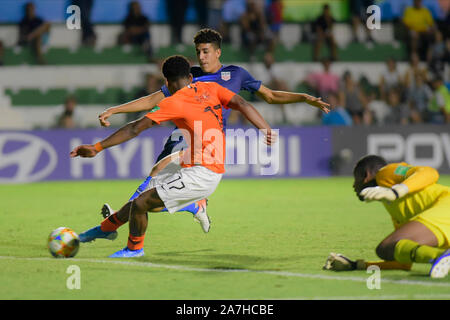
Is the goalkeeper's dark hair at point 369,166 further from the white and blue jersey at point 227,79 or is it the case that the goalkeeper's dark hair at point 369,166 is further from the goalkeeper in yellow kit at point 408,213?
the white and blue jersey at point 227,79

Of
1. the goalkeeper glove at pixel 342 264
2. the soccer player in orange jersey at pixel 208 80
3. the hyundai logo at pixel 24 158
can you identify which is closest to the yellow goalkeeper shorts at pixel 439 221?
the goalkeeper glove at pixel 342 264

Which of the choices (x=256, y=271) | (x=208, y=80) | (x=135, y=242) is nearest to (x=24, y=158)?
(x=208, y=80)

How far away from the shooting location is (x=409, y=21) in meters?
20.5

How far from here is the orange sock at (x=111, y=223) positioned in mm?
7410

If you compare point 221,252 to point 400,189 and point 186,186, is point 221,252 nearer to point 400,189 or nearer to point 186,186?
point 186,186

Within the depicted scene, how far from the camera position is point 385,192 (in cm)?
571

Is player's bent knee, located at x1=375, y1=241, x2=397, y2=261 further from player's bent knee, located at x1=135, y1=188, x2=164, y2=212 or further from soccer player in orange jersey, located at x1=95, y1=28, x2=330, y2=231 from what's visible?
soccer player in orange jersey, located at x1=95, y1=28, x2=330, y2=231

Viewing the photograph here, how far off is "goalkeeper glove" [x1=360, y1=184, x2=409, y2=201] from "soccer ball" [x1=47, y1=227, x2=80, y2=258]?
9.01 ft

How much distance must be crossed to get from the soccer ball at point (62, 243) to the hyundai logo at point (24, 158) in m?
8.99

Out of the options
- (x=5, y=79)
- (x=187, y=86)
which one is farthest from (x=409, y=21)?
(x=187, y=86)

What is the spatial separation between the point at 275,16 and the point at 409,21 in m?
3.45

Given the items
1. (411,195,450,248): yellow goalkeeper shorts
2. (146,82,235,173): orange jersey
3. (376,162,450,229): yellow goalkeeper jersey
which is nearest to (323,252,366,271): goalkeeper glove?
(376,162,450,229): yellow goalkeeper jersey

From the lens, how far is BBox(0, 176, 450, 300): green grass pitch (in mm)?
5656

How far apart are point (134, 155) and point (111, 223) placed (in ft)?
28.6
